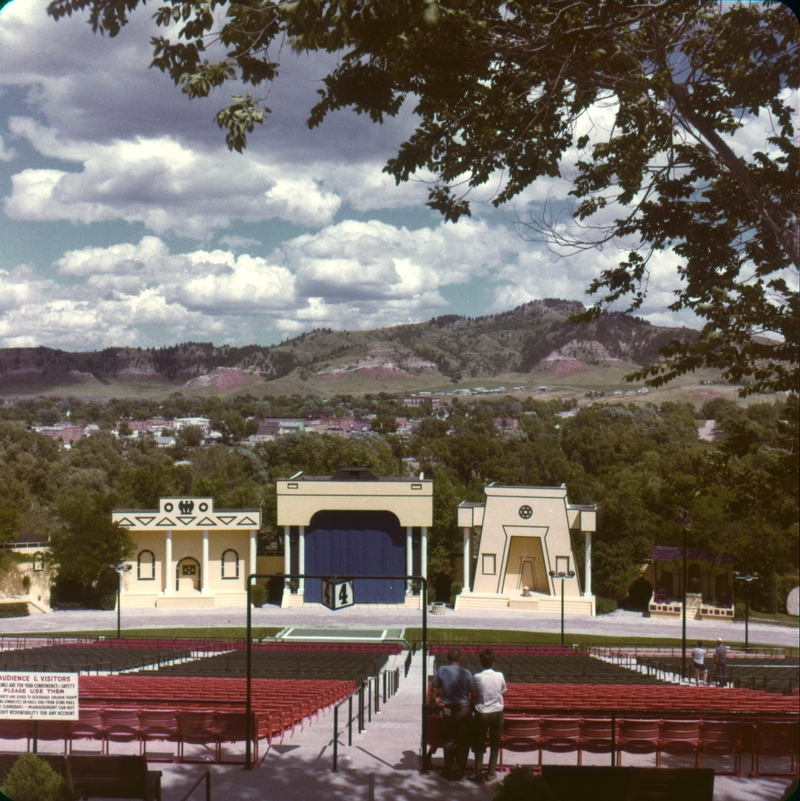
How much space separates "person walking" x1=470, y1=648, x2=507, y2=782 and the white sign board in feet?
13.9

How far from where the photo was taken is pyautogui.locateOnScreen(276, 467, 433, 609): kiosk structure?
36.1m

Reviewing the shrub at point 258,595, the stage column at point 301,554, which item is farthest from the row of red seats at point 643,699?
the stage column at point 301,554

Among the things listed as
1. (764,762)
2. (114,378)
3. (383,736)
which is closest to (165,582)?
(114,378)

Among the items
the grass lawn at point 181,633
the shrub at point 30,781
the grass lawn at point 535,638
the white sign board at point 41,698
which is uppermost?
the white sign board at point 41,698

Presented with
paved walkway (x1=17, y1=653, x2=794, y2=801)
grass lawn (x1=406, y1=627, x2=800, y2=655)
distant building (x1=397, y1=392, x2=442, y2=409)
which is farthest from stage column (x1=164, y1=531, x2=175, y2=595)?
distant building (x1=397, y1=392, x2=442, y2=409)

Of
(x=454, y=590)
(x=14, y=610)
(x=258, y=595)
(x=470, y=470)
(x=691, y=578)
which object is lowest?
(x=454, y=590)

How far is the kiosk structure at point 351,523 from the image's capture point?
36.1 m

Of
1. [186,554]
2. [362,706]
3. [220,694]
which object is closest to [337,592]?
[362,706]

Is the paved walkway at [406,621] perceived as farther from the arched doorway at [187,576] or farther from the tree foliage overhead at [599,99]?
the tree foliage overhead at [599,99]

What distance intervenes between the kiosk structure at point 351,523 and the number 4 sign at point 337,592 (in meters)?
25.7

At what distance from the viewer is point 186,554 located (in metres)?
32.8

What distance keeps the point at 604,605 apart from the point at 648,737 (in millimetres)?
35413

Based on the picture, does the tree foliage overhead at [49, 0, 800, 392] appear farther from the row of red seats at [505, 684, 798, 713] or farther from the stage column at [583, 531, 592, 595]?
the stage column at [583, 531, 592, 595]

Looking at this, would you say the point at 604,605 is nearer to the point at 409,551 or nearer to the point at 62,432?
the point at 409,551
